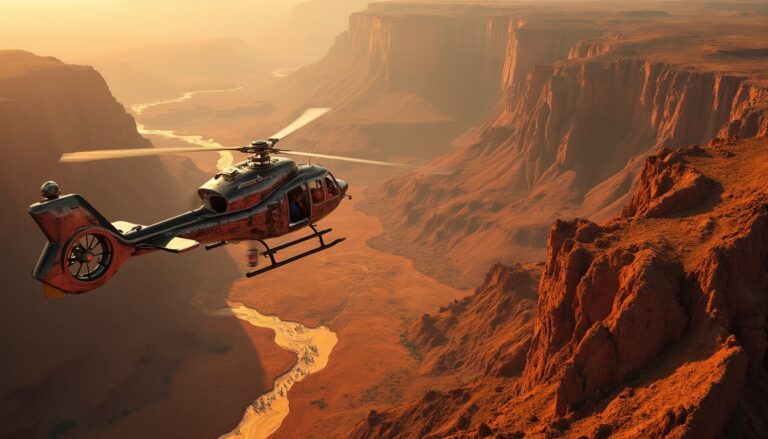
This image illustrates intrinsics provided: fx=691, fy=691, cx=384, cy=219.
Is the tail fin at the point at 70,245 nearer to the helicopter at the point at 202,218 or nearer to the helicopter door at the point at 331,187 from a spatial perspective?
the helicopter at the point at 202,218

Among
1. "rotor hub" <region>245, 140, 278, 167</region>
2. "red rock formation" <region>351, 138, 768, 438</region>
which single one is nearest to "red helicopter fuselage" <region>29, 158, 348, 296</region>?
"rotor hub" <region>245, 140, 278, 167</region>

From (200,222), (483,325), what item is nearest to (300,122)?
(200,222)

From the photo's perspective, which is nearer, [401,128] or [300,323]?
[300,323]

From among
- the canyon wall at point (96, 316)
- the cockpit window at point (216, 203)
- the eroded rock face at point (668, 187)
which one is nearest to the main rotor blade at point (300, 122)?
the cockpit window at point (216, 203)

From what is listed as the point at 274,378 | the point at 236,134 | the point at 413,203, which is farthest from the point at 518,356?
the point at 236,134

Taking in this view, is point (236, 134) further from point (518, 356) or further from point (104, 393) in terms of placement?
point (518, 356)

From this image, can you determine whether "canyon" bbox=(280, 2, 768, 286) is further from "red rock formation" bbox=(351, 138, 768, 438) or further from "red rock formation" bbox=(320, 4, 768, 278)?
"red rock formation" bbox=(351, 138, 768, 438)
